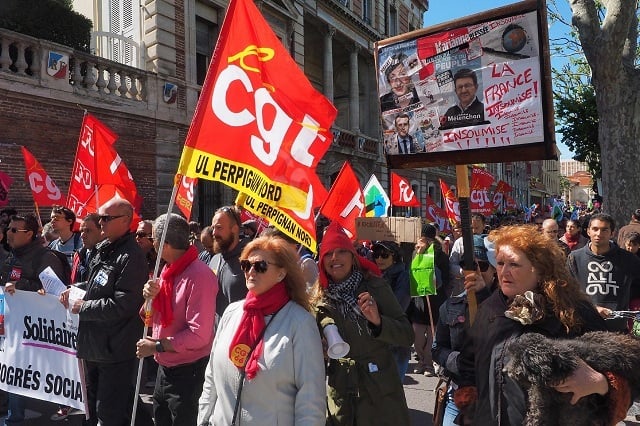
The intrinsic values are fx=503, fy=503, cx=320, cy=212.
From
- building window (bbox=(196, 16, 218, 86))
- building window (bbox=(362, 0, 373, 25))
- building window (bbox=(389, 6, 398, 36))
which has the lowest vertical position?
building window (bbox=(196, 16, 218, 86))

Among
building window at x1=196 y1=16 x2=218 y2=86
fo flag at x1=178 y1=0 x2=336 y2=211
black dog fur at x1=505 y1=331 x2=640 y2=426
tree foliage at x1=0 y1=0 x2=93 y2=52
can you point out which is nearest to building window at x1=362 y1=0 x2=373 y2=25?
building window at x1=196 y1=16 x2=218 y2=86

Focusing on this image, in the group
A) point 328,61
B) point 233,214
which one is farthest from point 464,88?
point 328,61

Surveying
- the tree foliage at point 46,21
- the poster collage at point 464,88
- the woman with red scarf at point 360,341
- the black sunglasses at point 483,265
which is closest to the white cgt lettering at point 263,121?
the poster collage at point 464,88

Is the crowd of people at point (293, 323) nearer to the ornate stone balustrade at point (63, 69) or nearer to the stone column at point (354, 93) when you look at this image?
the ornate stone balustrade at point (63, 69)

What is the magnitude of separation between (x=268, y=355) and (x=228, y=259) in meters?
2.08

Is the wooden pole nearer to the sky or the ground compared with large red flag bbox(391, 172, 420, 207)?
nearer to the ground

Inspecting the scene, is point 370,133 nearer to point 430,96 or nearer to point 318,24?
point 318,24

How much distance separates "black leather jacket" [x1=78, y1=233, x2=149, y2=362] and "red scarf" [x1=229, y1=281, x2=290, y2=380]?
1327 millimetres

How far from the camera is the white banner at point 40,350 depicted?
13.0ft

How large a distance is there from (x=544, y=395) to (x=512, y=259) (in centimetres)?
61

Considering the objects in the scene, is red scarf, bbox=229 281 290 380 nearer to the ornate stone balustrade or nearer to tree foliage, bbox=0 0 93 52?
the ornate stone balustrade

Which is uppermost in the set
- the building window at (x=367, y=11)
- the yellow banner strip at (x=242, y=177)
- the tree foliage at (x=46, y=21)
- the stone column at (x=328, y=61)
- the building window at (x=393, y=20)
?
the building window at (x=393, y=20)

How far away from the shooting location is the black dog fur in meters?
1.73

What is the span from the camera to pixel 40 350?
417 cm
